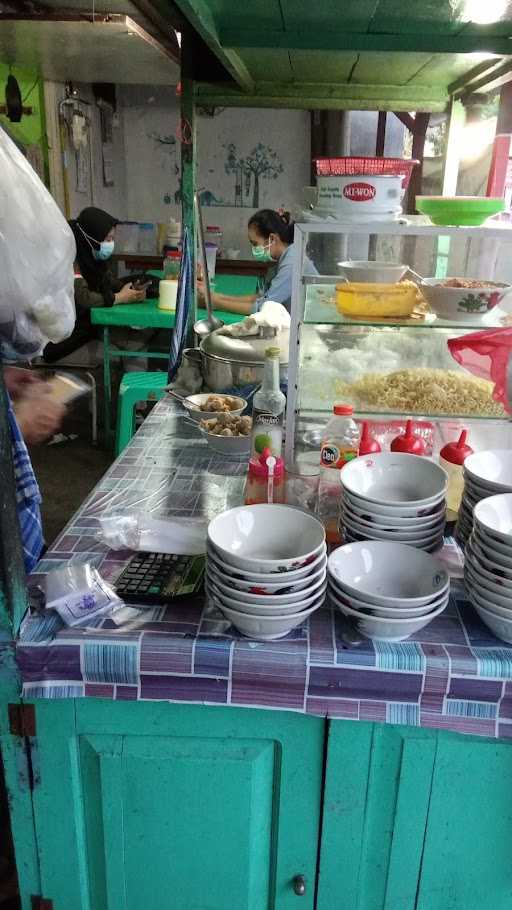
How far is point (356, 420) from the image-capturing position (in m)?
1.93

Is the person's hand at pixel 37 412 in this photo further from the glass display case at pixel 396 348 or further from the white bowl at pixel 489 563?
the white bowl at pixel 489 563

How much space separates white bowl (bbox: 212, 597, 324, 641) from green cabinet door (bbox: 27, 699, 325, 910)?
0.54ft

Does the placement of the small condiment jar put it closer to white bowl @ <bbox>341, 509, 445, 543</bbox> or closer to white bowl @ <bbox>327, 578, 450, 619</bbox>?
white bowl @ <bbox>341, 509, 445, 543</bbox>

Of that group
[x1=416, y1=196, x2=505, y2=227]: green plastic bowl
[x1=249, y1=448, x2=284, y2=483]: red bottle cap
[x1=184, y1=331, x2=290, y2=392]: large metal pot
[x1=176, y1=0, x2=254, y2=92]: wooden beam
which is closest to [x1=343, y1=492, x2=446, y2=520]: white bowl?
[x1=249, y1=448, x2=284, y2=483]: red bottle cap

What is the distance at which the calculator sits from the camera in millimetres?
1428

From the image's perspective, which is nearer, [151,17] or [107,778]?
[107,778]

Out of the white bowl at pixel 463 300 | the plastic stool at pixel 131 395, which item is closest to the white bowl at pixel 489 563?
the white bowl at pixel 463 300

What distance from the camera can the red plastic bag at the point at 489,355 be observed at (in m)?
1.68

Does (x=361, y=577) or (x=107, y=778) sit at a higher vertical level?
(x=361, y=577)

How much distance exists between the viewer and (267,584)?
126cm

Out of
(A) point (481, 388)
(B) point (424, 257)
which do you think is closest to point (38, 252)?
(A) point (481, 388)

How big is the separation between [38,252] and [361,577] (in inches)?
34.3

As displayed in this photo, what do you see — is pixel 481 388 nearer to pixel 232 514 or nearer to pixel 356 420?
pixel 356 420

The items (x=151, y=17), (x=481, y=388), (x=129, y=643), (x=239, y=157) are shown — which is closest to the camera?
(x=129, y=643)
